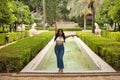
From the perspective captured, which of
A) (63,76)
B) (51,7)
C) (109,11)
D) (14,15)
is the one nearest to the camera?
(63,76)

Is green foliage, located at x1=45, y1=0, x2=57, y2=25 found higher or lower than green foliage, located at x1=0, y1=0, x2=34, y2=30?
higher

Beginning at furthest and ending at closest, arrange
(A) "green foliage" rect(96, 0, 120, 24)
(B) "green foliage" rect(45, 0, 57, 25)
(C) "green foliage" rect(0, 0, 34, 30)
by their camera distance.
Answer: (B) "green foliage" rect(45, 0, 57, 25) → (C) "green foliage" rect(0, 0, 34, 30) → (A) "green foliage" rect(96, 0, 120, 24)

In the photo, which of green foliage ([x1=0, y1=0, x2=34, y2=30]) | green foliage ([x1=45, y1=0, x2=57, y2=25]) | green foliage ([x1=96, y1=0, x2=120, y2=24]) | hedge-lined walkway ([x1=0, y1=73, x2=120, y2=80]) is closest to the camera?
hedge-lined walkway ([x1=0, y1=73, x2=120, y2=80])

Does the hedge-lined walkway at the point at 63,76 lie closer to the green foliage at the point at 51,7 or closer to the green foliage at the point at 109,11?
the green foliage at the point at 109,11

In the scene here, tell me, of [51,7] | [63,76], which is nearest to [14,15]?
[63,76]

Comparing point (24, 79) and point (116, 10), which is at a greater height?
point (116, 10)

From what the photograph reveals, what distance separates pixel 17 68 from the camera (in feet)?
34.2

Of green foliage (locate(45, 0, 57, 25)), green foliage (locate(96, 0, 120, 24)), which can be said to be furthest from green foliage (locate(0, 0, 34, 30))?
green foliage (locate(45, 0, 57, 25))

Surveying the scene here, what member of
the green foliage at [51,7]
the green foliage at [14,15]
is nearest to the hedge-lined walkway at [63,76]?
the green foliage at [14,15]

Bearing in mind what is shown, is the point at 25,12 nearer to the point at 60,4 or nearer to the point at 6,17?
the point at 6,17

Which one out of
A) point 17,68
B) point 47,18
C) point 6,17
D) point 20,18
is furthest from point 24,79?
point 47,18

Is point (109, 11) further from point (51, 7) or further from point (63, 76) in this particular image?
point (51, 7)

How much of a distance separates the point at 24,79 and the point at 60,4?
57.4 m

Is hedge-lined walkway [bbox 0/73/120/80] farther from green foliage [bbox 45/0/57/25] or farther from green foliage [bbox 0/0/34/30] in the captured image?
green foliage [bbox 45/0/57/25]
